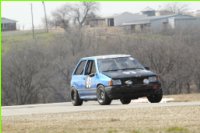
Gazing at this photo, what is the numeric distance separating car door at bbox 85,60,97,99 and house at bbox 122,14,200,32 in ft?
249

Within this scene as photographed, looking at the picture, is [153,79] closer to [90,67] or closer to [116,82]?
[116,82]

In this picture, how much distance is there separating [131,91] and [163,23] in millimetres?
90328

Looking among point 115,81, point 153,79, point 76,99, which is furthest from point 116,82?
point 76,99

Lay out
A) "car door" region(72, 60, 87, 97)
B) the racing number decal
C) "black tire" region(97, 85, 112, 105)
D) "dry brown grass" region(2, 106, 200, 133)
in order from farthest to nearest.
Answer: "car door" region(72, 60, 87, 97) → the racing number decal → "black tire" region(97, 85, 112, 105) → "dry brown grass" region(2, 106, 200, 133)

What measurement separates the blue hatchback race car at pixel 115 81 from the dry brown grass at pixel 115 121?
9.93 feet

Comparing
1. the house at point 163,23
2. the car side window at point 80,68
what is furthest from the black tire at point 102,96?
the house at point 163,23

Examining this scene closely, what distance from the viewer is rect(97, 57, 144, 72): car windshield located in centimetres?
1911

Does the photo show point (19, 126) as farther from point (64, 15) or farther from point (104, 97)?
point (64, 15)

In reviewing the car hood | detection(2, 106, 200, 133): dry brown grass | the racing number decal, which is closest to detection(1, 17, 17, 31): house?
the racing number decal

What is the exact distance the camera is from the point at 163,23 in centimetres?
10781

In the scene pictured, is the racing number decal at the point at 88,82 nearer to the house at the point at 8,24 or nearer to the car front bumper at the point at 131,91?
the car front bumper at the point at 131,91

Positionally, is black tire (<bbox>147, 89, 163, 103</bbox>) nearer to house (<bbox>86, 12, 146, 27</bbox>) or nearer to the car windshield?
the car windshield

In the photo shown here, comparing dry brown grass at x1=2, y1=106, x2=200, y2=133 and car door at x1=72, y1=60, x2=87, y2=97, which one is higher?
car door at x1=72, y1=60, x2=87, y2=97

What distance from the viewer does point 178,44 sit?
83.1 m
